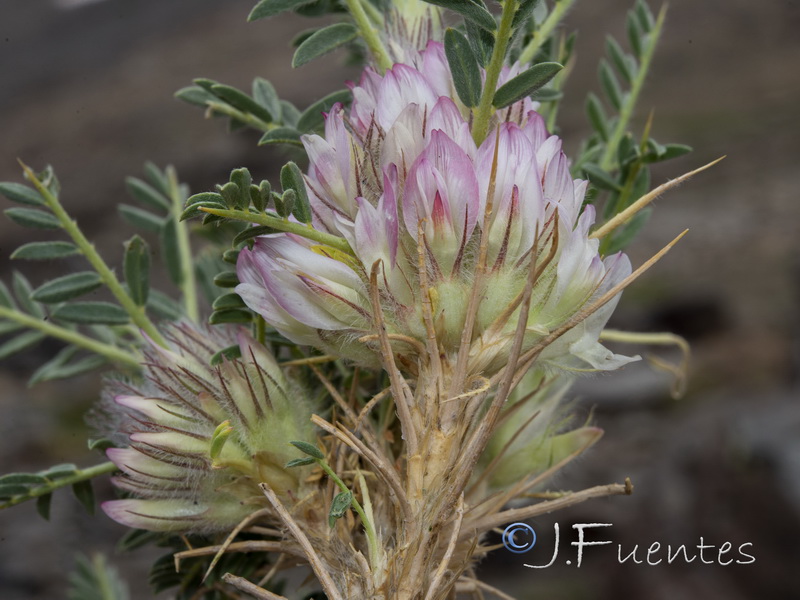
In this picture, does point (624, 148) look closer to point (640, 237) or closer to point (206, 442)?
point (206, 442)

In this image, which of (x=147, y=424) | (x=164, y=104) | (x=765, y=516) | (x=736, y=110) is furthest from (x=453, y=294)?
(x=736, y=110)

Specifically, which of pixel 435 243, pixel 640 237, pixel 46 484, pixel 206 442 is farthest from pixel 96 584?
pixel 640 237

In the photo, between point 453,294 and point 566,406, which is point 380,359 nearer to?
point 453,294

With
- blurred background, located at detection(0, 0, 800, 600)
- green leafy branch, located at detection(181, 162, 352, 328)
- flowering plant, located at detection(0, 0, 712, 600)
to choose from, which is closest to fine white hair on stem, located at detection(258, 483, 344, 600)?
flowering plant, located at detection(0, 0, 712, 600)

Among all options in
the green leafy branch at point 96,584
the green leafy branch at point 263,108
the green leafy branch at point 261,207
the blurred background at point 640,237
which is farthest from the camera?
the blurred background at point 640,237

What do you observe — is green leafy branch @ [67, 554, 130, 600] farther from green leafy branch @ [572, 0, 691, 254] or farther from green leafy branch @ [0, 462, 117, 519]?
green leafy branch @ [572, 0, 691, 254]

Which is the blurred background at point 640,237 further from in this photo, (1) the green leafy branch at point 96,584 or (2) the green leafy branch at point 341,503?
(2) the green leafy branch at point 341,503

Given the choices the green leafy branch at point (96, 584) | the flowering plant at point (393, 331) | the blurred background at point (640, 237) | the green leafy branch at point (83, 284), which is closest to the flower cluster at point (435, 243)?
the flowering plant at point (393, 331)

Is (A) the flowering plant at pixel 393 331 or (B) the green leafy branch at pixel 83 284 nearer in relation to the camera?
(A) the flowering plant at pixel 393 331
